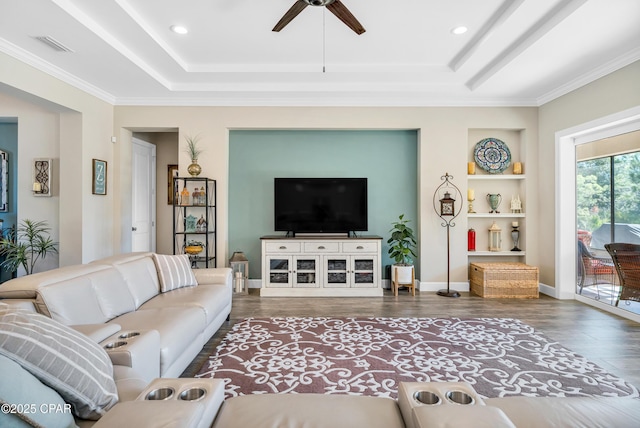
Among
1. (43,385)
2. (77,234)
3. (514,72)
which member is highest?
(514,72)

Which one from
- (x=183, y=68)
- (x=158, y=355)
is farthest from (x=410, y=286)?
(x=183, y=68)

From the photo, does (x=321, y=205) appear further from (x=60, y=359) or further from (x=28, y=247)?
(x=60, y=359)

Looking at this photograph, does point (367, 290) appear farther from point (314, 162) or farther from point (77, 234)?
point (77, 234)

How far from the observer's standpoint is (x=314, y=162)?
538 centimetres

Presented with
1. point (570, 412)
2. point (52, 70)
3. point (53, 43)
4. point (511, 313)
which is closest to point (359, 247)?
point (511, 313)

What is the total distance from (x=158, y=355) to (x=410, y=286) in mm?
3759

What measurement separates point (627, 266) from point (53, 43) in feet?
20.7

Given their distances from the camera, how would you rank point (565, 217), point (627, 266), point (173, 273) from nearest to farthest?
1. point (173, 273)
2. point (627, 266)
3. point (565, 217)

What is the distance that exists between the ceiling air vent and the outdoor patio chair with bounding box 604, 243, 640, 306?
6154 millimetres

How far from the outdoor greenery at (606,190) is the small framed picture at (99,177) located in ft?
21.3

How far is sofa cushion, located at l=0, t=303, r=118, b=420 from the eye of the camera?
3.51 feet

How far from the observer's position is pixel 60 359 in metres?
1.14

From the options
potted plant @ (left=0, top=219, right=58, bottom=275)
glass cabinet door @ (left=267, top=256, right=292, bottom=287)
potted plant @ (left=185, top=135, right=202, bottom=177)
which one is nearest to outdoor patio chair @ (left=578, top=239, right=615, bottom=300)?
glass cabinet door @ (left=267, top=256, right=292, bottom=287)

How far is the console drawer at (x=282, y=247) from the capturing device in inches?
189
